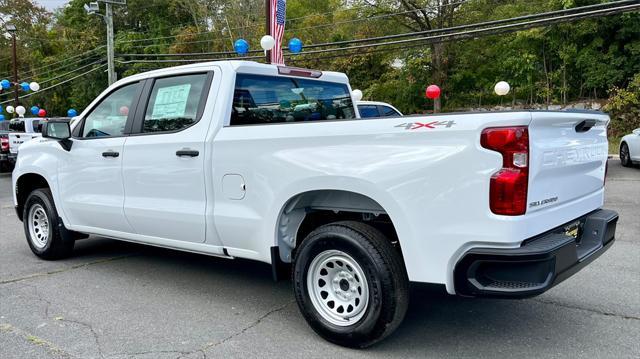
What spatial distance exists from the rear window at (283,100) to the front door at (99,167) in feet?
3.91

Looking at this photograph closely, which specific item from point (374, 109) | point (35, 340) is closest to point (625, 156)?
point (374, 109)

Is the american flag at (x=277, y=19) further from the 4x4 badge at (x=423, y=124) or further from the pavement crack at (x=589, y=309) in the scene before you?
the 4x4 badge at (x=423, y=124)

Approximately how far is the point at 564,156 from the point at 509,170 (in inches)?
23.8

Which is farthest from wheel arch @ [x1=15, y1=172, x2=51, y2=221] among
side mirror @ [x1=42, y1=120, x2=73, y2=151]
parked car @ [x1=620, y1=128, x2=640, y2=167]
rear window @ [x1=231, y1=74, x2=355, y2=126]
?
parked car @ [x1=620, y1=128, x2=640, y2=167]

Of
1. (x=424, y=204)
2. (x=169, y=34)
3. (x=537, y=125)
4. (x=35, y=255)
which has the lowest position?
(x=35, y=255)

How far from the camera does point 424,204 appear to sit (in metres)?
3.03

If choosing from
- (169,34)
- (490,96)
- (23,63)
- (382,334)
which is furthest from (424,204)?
(23,63)

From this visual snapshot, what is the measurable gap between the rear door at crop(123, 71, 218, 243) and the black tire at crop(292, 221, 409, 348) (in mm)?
1178

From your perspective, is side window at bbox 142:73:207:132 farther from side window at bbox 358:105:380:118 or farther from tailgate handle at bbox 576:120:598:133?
side window at bbox 358:105:380:118

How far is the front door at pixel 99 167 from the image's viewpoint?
4.84 metres

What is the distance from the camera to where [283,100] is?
4582mm

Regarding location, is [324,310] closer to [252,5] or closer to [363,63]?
[363,63]

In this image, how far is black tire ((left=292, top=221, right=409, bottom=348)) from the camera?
321 cm

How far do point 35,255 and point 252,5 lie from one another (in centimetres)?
3823
